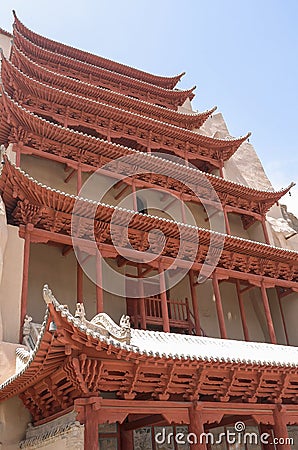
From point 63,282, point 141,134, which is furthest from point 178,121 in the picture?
point 63,282

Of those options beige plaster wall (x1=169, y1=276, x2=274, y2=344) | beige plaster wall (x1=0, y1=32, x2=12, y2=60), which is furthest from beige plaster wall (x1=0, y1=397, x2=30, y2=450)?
beige plaster wall (x1=0, y1=32, x2=12, y2=60)

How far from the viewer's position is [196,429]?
7.96 metres

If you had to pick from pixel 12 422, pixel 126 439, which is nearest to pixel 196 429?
pixel 126 439

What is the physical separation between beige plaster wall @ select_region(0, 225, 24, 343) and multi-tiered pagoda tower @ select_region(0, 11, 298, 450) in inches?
1.0

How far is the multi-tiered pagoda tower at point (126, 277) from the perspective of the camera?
7.24 m

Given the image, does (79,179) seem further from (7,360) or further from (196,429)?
(196,429)

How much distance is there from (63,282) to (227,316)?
5.96 m

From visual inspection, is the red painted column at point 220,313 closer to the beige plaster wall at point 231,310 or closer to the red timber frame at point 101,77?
the beige plaster wall at point 231,310

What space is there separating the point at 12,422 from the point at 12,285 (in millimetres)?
2825

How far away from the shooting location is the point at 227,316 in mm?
15477

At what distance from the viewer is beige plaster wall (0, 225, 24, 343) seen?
927 cm

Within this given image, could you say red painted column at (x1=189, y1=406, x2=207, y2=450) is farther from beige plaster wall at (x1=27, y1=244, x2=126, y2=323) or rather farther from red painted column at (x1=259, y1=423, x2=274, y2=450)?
beige plaster wall at (x1=27, y1=244, x2=126, y2=323)

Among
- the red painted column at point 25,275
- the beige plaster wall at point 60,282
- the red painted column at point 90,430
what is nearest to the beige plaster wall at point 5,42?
the beige plaster wall at point 60,282

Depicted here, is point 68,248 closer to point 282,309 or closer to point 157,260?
point 157,260
